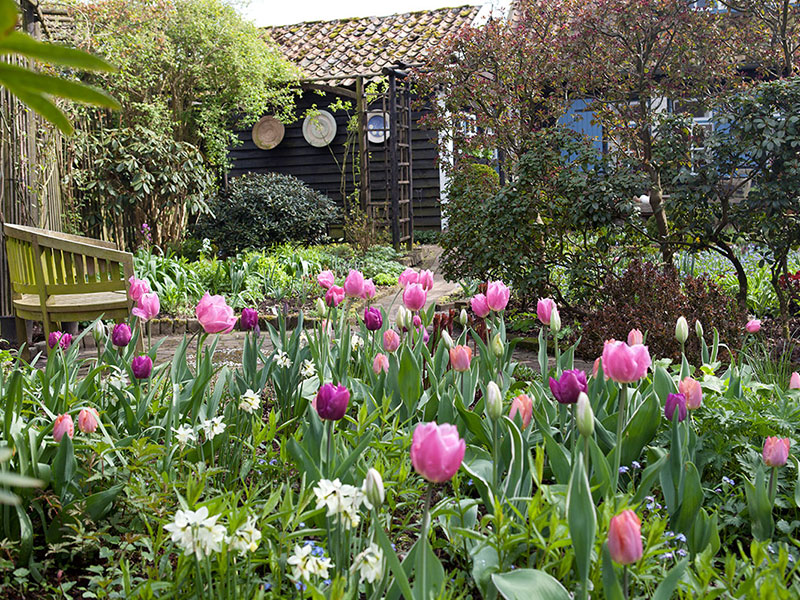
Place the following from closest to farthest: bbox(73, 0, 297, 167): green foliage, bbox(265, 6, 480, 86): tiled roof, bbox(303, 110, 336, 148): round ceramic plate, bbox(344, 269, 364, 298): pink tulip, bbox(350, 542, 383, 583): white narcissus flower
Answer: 1. bbox(350, 542, 383, 583): white narcissus flower
2. bbox(344, 269, 364, 298): pink tulip
3. bbox(73, 0, 297, 167): green foliage
4. bbox(265, 6, 480, 86): tiled roof
5. bbox(303, 110, 336, 148): round ceramic plate

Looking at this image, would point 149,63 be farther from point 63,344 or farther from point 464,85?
point 63,344

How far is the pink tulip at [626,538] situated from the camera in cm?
111

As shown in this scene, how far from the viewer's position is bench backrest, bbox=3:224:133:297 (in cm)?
446

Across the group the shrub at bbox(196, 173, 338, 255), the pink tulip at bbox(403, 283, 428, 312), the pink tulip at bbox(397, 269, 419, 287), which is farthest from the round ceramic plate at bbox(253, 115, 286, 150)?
the pink tulip at bbox(403, 283, 428, 312)

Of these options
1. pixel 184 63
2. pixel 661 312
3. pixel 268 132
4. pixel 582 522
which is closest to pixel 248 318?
pixel 582 522

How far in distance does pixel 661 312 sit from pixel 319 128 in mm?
9884

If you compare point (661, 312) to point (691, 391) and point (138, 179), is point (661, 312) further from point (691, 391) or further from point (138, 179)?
point (138, 179)

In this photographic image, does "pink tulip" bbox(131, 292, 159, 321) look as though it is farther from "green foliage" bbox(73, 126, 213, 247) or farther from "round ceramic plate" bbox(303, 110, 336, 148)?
"round ceramic plate" bbox(303, 110, 336, 148)

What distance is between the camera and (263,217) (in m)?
10.3

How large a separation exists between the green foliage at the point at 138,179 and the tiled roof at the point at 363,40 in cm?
431

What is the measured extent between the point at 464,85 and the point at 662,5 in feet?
7.22

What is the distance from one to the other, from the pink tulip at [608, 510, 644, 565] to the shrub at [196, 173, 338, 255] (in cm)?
932

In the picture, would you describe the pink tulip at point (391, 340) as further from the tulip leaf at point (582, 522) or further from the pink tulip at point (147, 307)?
the tulip leaf at point (582, 522)

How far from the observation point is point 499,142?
7324mm
